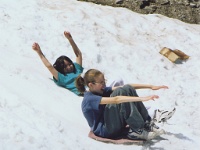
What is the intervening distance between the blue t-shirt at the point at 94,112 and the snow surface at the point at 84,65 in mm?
196

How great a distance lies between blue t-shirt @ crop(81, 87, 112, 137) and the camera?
6456mm

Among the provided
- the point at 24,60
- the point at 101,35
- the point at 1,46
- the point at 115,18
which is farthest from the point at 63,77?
the point at 115,18

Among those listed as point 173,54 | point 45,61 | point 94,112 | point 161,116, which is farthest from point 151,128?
point 173,54

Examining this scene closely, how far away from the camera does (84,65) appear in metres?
9.85

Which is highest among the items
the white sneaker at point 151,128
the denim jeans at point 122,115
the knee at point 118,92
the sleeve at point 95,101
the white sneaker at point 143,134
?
the knee at point 118,92

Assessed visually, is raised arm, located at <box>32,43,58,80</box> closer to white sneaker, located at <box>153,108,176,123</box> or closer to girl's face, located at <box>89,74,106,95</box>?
girl's face, located at <box>89,74,106,95</box>

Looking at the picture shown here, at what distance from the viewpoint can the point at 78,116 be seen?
7.38 meters

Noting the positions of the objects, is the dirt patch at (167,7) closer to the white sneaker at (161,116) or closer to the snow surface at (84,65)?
the snow surface at (84,65)

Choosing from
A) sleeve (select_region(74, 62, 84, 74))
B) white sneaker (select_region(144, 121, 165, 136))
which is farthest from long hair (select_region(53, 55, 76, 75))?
white sneaker (select_region(144, 121, 165, 136))

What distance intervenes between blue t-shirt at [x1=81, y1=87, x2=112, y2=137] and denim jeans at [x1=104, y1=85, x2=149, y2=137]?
10cm

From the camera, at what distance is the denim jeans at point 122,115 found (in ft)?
21.4

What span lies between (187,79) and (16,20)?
414cm

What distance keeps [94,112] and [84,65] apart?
132 inches

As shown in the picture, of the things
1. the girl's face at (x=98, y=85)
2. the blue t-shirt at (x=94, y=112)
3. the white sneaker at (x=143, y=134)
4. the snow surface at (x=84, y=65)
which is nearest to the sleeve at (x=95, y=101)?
the blue t-shirt at (x=94, y=112)
